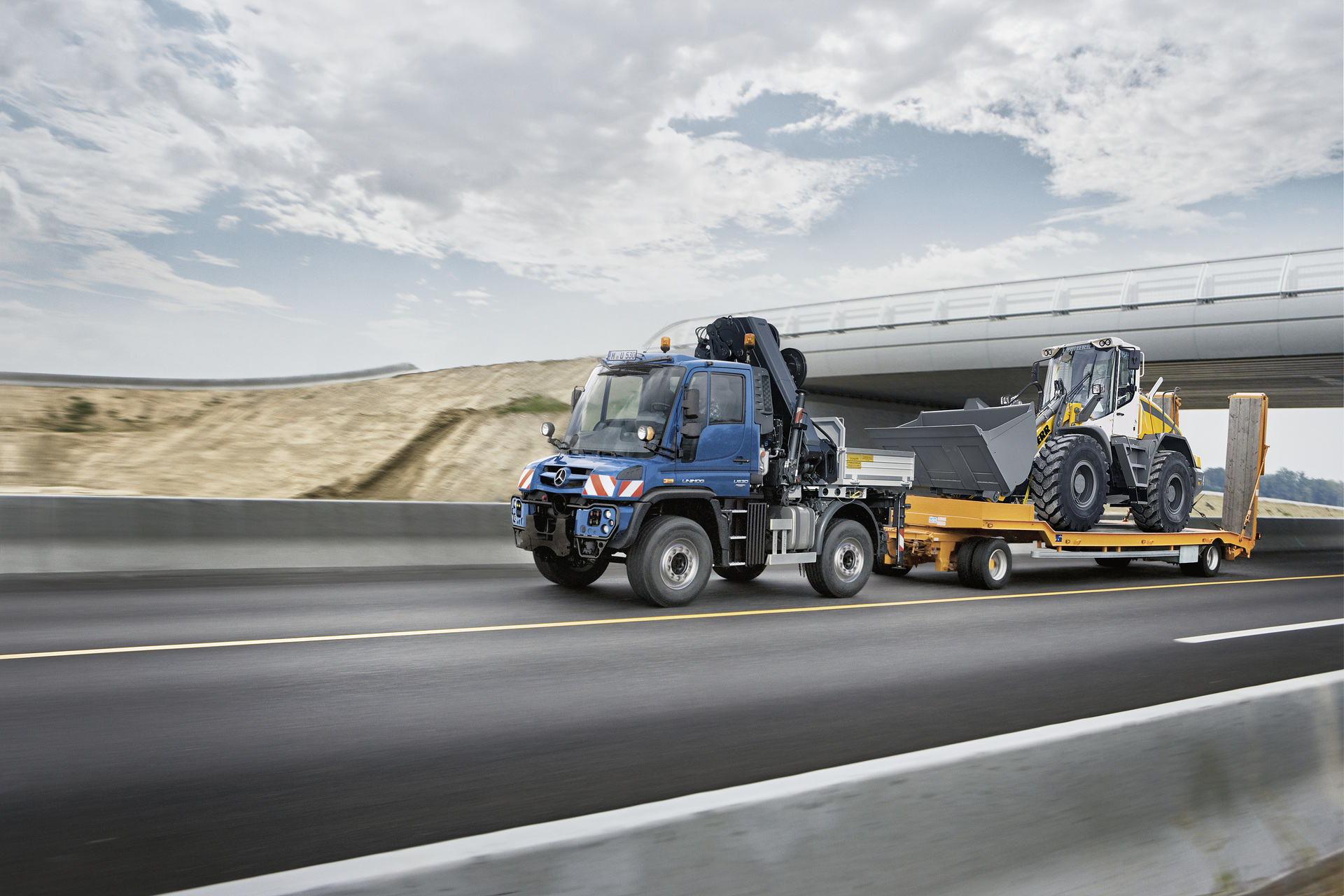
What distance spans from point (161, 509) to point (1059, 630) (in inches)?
409

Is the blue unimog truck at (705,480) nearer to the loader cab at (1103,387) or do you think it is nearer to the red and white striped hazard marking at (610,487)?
the red and white striped hazard marking at (610,487)

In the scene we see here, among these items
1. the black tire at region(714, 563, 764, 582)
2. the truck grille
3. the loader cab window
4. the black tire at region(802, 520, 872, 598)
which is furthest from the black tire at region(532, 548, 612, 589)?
the loader cab window

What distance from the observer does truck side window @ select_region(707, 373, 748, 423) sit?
34.0ft

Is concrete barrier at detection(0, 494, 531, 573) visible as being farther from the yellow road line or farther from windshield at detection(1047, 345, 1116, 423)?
windshield at detection(1047, 345, 1116, 423)

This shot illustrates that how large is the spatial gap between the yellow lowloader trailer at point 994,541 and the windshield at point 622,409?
397 cm

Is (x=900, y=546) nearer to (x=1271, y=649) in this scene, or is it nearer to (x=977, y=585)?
(x=977, y=585)

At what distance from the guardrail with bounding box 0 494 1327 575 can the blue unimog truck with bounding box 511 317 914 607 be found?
2905mm

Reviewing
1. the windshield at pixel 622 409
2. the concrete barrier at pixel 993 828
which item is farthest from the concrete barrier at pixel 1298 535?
the concrete barrier at pixel 993 828

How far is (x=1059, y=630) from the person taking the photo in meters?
9.45

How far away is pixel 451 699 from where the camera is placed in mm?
5742

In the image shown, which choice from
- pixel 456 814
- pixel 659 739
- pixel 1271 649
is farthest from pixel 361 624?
pixel 1271 649

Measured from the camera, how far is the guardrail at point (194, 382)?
2650cm

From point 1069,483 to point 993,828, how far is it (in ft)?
40.4

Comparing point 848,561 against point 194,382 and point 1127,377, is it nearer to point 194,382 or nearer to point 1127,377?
point 1127,377
